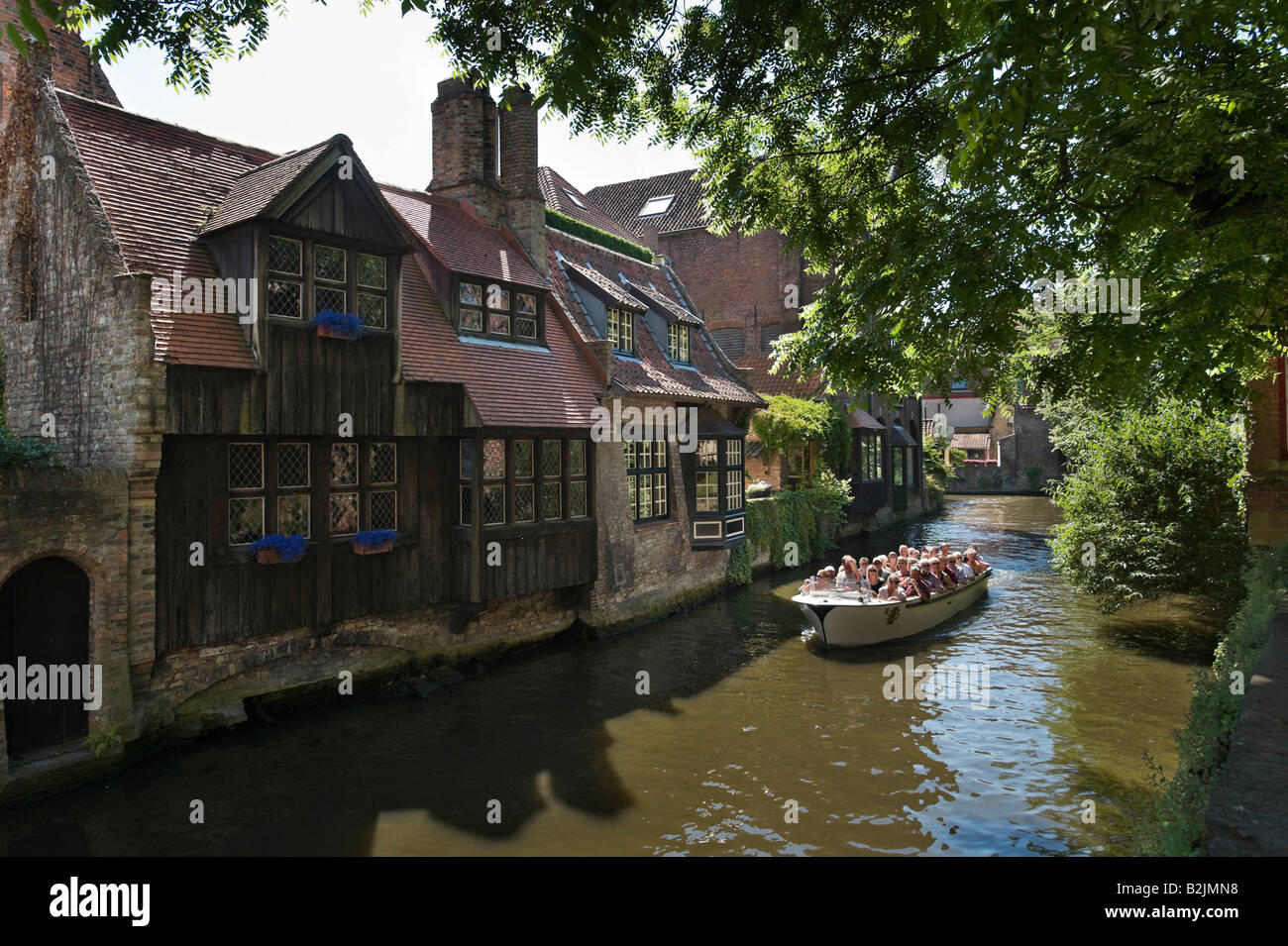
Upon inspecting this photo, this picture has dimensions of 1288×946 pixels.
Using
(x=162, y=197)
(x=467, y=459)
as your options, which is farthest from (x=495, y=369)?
(x=162, y=197)

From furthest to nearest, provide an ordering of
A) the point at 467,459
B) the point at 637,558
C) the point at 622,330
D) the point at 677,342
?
the point at 677,342, the point at 622,330, the point at 637,558, the point at 467,459

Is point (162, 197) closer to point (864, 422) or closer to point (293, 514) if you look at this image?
point (293, 514)

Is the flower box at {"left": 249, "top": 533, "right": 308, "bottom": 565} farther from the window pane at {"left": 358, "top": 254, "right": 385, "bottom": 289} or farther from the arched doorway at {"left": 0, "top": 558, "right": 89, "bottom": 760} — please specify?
the window pane at {"left": 358, "top": 254, "right": 385, "bottom": 289}

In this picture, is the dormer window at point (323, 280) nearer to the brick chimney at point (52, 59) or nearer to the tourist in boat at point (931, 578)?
the brick chimney at point (52, 59)

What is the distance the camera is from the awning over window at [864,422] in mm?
31378

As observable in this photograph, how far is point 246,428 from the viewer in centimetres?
1016

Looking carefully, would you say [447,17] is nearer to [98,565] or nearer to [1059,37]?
[1059,37]

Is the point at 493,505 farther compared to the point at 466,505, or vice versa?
the point at 493,505

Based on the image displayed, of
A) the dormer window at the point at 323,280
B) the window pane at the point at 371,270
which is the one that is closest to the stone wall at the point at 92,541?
the dormer window at the point at 323,280

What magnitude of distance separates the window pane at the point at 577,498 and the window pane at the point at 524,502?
36.9 inches

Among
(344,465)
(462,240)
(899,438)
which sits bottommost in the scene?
(344,465)

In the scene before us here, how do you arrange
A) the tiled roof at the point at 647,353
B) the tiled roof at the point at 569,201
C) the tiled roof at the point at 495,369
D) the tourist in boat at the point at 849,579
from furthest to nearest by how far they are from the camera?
the tiled roof at the point at 569,201, the tiled roof at the point at 647,353, the tourist in boat at the point at 849,579, the tiled roof at the point at 495,369

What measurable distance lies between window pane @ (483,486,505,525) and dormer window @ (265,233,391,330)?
312cm

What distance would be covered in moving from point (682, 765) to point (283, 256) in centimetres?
842
